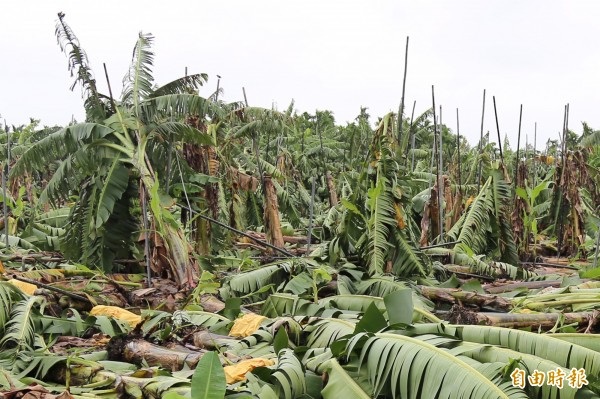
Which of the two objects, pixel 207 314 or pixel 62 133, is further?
pixel 62 133

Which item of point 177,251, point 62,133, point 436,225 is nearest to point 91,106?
point 62,133

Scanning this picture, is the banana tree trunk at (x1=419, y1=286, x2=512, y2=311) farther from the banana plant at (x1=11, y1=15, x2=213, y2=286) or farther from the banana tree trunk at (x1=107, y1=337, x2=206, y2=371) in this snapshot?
the banana plant at (x1=11, y1=15, x2=213, y2=286)

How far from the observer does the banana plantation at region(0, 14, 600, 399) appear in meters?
2.46

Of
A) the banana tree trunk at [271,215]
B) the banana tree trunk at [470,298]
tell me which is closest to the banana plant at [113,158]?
the banana tree trunk at [271,215]

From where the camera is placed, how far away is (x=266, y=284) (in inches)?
195

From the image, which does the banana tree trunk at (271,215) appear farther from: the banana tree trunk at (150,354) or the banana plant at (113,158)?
the banana tree trunk at (150,354)

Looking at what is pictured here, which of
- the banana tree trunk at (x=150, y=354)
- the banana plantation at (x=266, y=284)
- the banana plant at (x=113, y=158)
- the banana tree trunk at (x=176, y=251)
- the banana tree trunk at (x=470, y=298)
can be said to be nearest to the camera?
the banana plantation at (x=266, y=284)

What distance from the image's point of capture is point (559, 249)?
317 inches

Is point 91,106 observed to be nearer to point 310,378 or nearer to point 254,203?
point 254,203

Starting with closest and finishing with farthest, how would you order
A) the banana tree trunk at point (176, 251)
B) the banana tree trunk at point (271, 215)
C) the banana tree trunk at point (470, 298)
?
the banana tree trunk at point (470, 298), the banana tree trunk at point (176, 251), the banana tree trunk at point (271, 215)

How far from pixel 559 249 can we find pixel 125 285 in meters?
5.53

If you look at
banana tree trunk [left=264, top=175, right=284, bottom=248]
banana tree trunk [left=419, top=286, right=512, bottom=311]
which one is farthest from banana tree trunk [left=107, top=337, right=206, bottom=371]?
banana tree trunk [left=264, top=175, right=284, bottom=248]

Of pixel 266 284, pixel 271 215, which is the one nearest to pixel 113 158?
pixel 271 215

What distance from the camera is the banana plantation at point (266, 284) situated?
246cm
